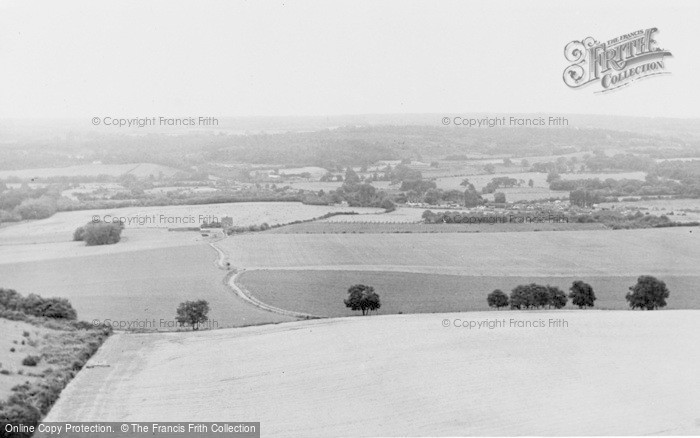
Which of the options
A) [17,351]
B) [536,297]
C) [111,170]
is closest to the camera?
[17,351]

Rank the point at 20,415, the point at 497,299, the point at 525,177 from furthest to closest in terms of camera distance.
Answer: the point at 525,177 < the point at 497,299 < the point at 20,415

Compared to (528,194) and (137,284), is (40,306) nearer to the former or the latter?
(137,284)

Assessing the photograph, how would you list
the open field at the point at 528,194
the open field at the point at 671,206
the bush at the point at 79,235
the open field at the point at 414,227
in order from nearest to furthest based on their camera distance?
the bush at the point at 79,235, the open field at the point at 414,227, the open field at the point at 671,206, the open field at the point at 528,194

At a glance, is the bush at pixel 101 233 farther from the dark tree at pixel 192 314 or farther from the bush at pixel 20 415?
the bush at pixel 20 415

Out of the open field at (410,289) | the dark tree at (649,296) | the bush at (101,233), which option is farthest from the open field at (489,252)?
the bush at (101,233)

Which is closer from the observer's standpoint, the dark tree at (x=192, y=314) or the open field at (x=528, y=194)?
the dark tree at (x=192, y=314)

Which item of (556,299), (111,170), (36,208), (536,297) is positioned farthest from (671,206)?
(36,208)

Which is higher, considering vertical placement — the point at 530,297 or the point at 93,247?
the point at 93,247

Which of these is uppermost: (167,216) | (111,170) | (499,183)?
(111,170)
